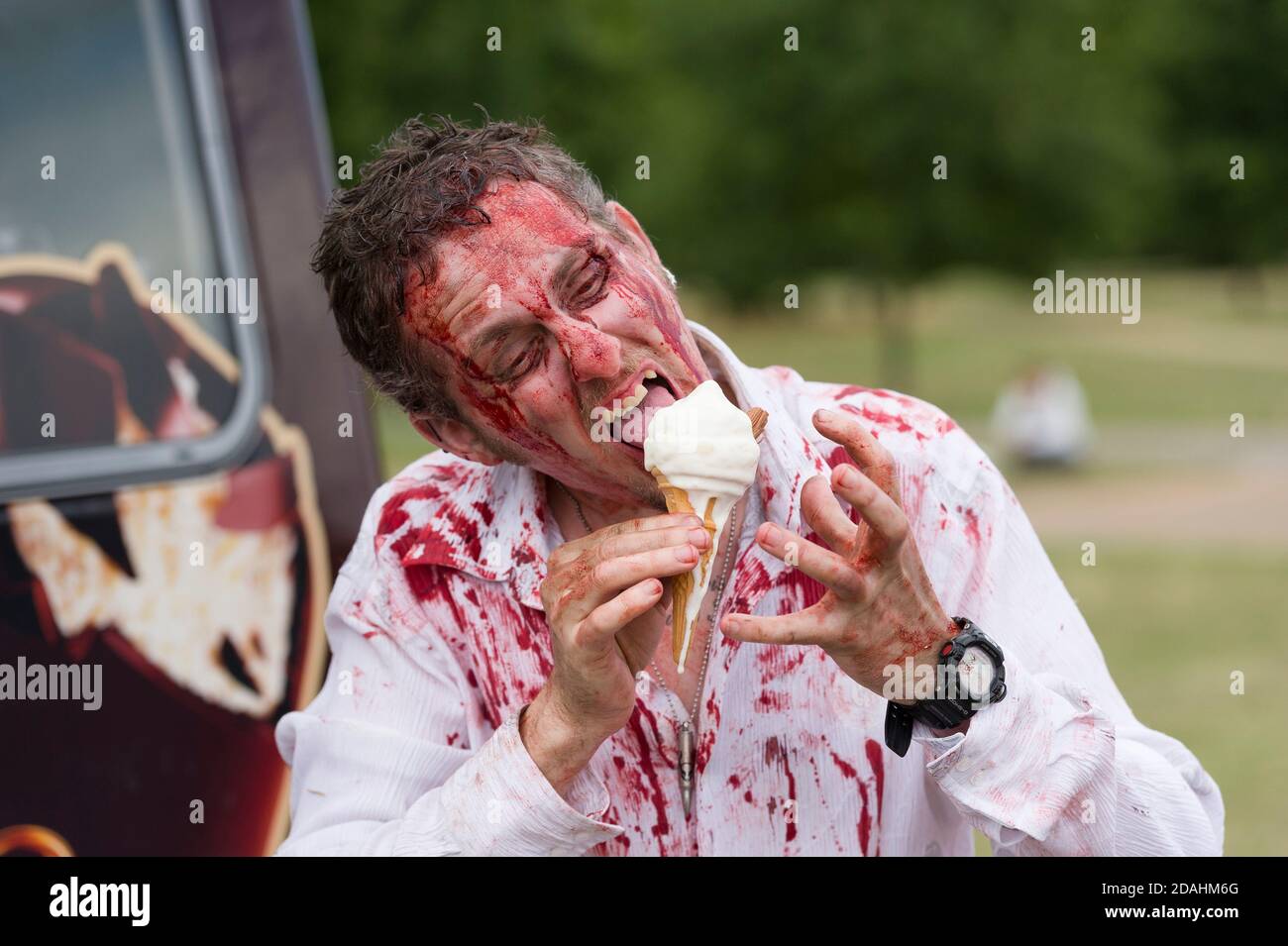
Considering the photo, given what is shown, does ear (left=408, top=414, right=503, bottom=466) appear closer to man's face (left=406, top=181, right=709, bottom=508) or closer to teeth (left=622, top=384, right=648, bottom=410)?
man's face (left=406, top=181, right=709, bottom=508)

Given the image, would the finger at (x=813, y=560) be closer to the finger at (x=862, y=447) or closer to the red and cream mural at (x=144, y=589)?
the finger at (x=862, y=447)

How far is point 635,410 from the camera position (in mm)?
1992

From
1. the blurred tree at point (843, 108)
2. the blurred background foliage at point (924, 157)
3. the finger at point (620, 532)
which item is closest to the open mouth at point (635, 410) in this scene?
the finger at point (620, 532)

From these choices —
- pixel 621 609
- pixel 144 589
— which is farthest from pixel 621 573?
pixel 144 589

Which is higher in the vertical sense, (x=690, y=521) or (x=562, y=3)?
(x=562, y=3)

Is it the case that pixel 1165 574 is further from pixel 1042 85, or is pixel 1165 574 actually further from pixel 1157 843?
pixel 1042 85

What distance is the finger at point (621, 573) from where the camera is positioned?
175 centimetres

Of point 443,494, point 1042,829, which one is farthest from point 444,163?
point 1042,829

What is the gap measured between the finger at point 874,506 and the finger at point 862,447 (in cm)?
3

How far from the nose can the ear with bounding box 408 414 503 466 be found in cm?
26

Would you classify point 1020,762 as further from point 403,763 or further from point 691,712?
point 403,763

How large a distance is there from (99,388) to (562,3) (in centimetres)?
2391

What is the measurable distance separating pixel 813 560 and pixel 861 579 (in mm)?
75

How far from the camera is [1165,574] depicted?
11023 millimetres
